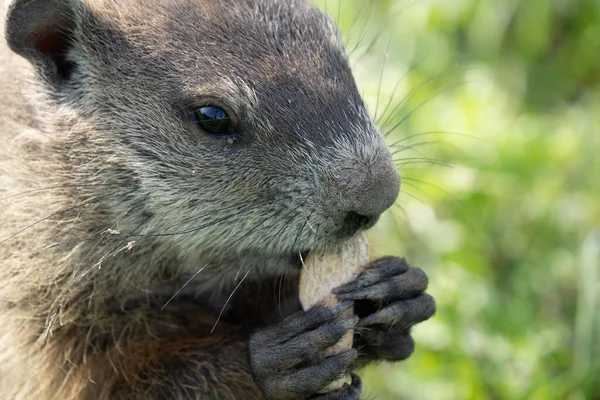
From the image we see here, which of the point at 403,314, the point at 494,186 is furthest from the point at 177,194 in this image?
the point at 494,186

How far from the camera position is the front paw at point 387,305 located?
271cm

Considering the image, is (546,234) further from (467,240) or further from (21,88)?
(21,88)

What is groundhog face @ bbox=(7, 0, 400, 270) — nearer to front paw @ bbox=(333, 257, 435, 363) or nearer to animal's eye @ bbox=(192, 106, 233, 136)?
animal's eye @ bbox=(192, 106, 233, 136)

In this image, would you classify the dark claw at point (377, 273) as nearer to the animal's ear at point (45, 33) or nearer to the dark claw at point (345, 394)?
the dark claw at point (345, 394)

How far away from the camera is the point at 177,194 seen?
2695mm

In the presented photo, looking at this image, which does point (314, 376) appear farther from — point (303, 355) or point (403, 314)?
point (403, 314)

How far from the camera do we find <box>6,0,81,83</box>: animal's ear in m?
2.69

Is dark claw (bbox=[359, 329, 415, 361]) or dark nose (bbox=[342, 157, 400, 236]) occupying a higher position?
dark nose (bbox=[342, 157, 400, 236])

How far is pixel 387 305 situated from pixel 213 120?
2.64 ft

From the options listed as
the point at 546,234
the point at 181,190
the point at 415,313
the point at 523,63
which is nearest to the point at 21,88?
the point at 181,190

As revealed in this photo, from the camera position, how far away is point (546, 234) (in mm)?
4328

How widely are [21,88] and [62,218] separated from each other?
0.47 metres

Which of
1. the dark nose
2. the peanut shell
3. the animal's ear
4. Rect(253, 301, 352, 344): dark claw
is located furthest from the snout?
the animal's ear

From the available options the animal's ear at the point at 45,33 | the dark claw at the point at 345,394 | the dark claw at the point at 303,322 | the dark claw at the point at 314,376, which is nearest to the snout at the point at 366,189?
the dark claw at the point at 303,322
